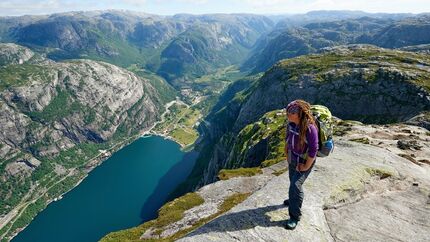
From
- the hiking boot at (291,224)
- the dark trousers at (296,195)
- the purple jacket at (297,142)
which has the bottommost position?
the hiking boot at (291,224)

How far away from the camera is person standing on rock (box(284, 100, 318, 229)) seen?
2206 cm

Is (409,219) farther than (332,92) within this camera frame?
No

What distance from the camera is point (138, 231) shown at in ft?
149

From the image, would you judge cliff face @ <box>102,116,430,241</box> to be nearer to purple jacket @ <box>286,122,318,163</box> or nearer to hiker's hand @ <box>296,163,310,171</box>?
hiker's hand @ <box>296,163,310,171</box>

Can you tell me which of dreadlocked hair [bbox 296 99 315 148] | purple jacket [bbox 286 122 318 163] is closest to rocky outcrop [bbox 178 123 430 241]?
purple jacket [bbox 286 122 318 163]

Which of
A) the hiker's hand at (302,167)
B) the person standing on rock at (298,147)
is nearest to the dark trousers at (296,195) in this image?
the person standing on rock at (298,147)

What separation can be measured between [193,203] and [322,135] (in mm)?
28999

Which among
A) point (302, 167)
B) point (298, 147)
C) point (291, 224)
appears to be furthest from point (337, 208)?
point (298, 147)

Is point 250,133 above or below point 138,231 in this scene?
below

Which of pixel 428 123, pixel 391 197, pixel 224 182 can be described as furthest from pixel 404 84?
pixel 391 197

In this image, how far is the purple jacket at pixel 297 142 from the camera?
22000 mm

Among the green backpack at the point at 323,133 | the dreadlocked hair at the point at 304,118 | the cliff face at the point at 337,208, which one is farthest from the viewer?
the cliff face at the point at 337,208

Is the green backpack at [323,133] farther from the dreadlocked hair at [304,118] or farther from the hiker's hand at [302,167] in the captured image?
the hiker's hand at [302,167]

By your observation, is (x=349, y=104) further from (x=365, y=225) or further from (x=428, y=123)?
(x=365, y=225)
